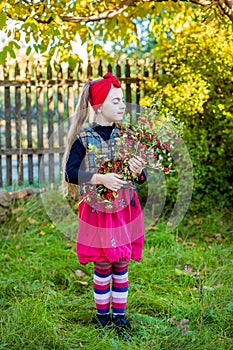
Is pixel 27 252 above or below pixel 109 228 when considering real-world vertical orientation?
below

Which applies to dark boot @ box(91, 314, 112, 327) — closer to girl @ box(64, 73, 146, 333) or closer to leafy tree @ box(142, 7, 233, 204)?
girl @ box(64, 73, 146, 333)

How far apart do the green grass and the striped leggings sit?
17 cm

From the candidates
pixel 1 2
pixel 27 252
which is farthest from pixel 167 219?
pixel 1 2

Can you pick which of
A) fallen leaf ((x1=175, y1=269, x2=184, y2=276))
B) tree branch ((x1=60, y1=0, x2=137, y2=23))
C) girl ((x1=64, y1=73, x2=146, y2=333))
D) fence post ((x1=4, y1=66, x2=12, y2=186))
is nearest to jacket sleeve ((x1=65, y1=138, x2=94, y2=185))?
girl ((x1=64, y1=73, x2=146, y2=333))

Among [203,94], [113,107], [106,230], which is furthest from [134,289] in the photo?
[203,94]

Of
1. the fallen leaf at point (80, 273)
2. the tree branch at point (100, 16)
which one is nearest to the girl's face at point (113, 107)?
the fallen leaf at point (80, 273)

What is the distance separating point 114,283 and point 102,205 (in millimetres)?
481

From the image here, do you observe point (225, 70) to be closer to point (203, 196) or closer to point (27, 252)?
point (203, 196)

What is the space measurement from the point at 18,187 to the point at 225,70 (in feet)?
8.81

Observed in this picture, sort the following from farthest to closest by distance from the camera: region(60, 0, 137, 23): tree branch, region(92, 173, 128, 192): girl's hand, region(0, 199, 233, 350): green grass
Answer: region(60, 0, 137, 23): tree branch → region(0, 199, 233, 350): green grass → region(92, 173, 128, 192): girl's hand

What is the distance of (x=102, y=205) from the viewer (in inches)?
108

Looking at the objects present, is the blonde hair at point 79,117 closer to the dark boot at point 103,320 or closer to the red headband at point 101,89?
the red headband at point 101,89

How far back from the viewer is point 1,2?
323 centimetres

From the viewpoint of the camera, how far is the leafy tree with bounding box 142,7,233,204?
202 inches
